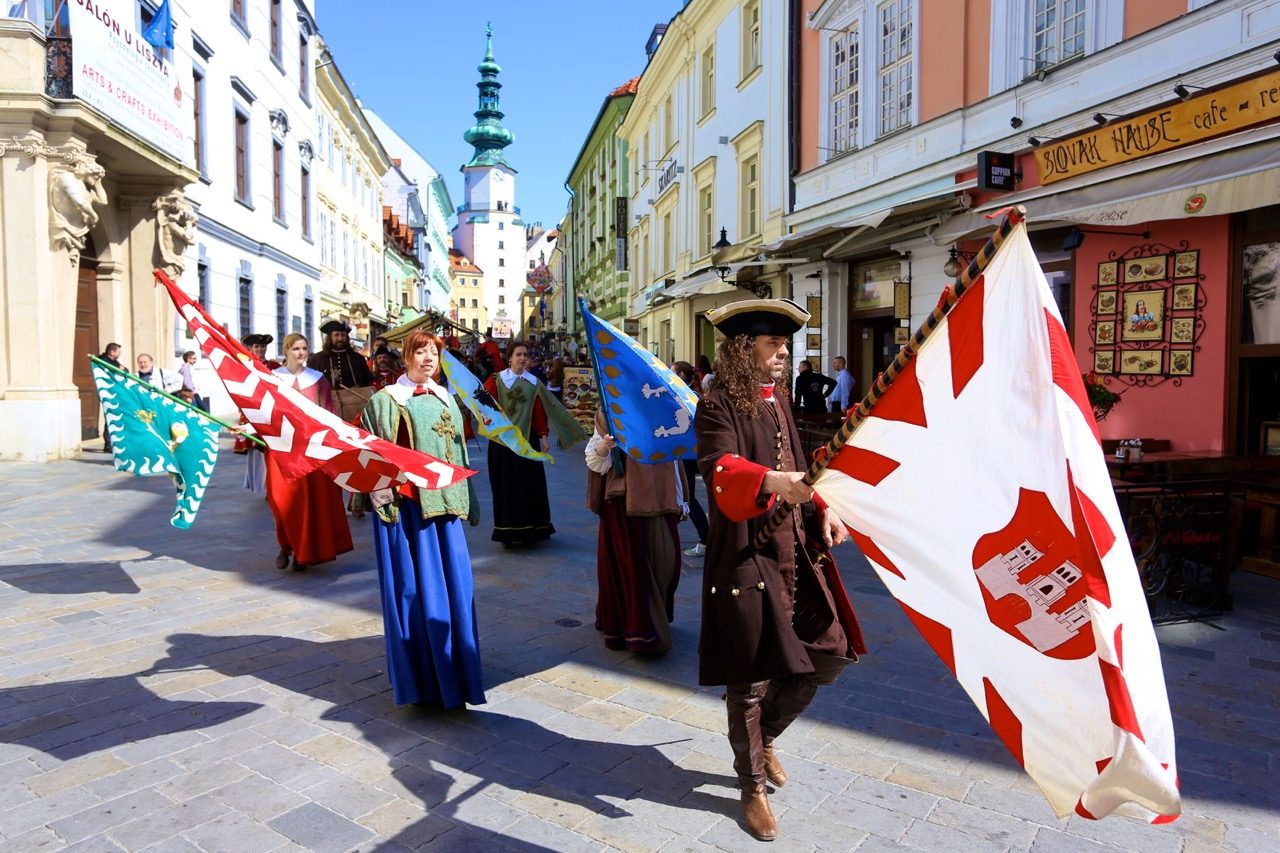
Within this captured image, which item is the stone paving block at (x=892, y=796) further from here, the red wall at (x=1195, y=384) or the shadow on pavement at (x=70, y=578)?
the red wall at (x=1195, y=384)

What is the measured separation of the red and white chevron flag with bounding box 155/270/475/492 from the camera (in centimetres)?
371

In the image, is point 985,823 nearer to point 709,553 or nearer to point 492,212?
point 709,553

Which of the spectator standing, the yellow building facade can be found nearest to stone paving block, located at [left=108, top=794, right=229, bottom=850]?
the spectator standing

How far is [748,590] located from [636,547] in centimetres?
198

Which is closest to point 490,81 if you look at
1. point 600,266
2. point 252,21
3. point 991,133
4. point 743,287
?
point 600,266

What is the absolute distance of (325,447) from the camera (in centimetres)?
374

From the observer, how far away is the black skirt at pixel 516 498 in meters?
7.62

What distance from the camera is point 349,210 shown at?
35.2 metres

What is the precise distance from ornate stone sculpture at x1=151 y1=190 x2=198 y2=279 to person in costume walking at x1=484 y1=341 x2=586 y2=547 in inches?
437

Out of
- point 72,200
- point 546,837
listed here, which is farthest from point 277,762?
point 72,200

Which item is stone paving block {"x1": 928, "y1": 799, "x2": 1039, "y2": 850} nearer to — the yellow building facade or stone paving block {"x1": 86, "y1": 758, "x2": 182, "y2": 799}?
stone paving block {"x1": 86, "y1": 758, "x2": 182, "y2": 799}

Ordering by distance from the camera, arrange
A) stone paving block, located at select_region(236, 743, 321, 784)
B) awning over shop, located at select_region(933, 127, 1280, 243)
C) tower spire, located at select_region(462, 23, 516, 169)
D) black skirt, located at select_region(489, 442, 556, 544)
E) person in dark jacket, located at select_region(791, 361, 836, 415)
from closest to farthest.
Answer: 1. stone paving block, located at select_region(236, 743, 321, 784)
2. awning over shop, located at select_region(933, 127, 1280, 243)
3. black skirt, located at select_region(489, 442, 556, 544)
4. person in dark jacket, located at select_region(791, 361, 836, 415)
5. tower spire, located at select_region(462, 23, 516, 169)

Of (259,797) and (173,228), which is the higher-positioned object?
(173,228)

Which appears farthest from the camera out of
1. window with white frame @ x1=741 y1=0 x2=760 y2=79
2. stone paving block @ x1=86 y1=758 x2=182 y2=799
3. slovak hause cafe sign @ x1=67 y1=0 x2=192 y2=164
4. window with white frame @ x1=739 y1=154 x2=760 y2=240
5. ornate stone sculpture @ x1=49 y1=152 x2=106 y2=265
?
window with white frame @ x1=741 y1=0 x2=760 y2=79
